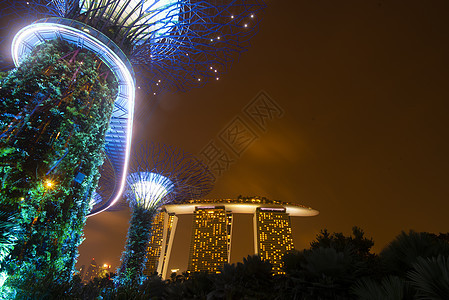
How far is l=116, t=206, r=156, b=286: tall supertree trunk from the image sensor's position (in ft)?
49.9

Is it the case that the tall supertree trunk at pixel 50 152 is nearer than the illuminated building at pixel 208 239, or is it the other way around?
the tall supertree trunk at pixel 50 152

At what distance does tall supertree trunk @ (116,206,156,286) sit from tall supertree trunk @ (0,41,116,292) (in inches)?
379

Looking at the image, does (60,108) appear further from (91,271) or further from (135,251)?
(91,271)

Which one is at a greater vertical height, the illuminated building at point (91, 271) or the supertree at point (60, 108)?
the supertree at point (60, 108)

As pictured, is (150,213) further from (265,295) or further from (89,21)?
(265,295)

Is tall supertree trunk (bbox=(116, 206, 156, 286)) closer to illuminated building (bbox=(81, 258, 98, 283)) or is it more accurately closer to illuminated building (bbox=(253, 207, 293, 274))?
illuminated building (bbox=(253, 207, 293, 274))

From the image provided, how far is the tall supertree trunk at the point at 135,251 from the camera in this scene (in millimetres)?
15203

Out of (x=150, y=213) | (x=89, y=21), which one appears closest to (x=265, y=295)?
(x=89, y=21)

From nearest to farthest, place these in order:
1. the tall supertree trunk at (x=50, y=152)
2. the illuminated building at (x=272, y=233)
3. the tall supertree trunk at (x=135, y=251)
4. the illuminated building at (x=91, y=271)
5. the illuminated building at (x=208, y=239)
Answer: the tall supertree trunk at (x=50, y=152) → the tall supertree trunk at (x=135, y=251) → the illuminated building at (x=208, y=239) → the illuminated building at (x=272, y=233) → the illuminated building at (x=91, y=271)

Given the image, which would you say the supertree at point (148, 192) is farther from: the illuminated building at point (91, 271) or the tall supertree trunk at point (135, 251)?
the illuminated building at point (91, 271)

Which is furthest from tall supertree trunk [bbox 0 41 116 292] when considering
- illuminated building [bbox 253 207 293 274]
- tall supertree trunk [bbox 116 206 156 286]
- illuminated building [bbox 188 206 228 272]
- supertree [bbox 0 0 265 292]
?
illuminated building [bbox 253 207 293 274]

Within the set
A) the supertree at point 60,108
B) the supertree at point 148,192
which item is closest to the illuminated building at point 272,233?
the supertree at point 148,192

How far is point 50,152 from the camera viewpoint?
6.36 metres

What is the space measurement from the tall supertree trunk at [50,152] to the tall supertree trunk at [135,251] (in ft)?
31.6
